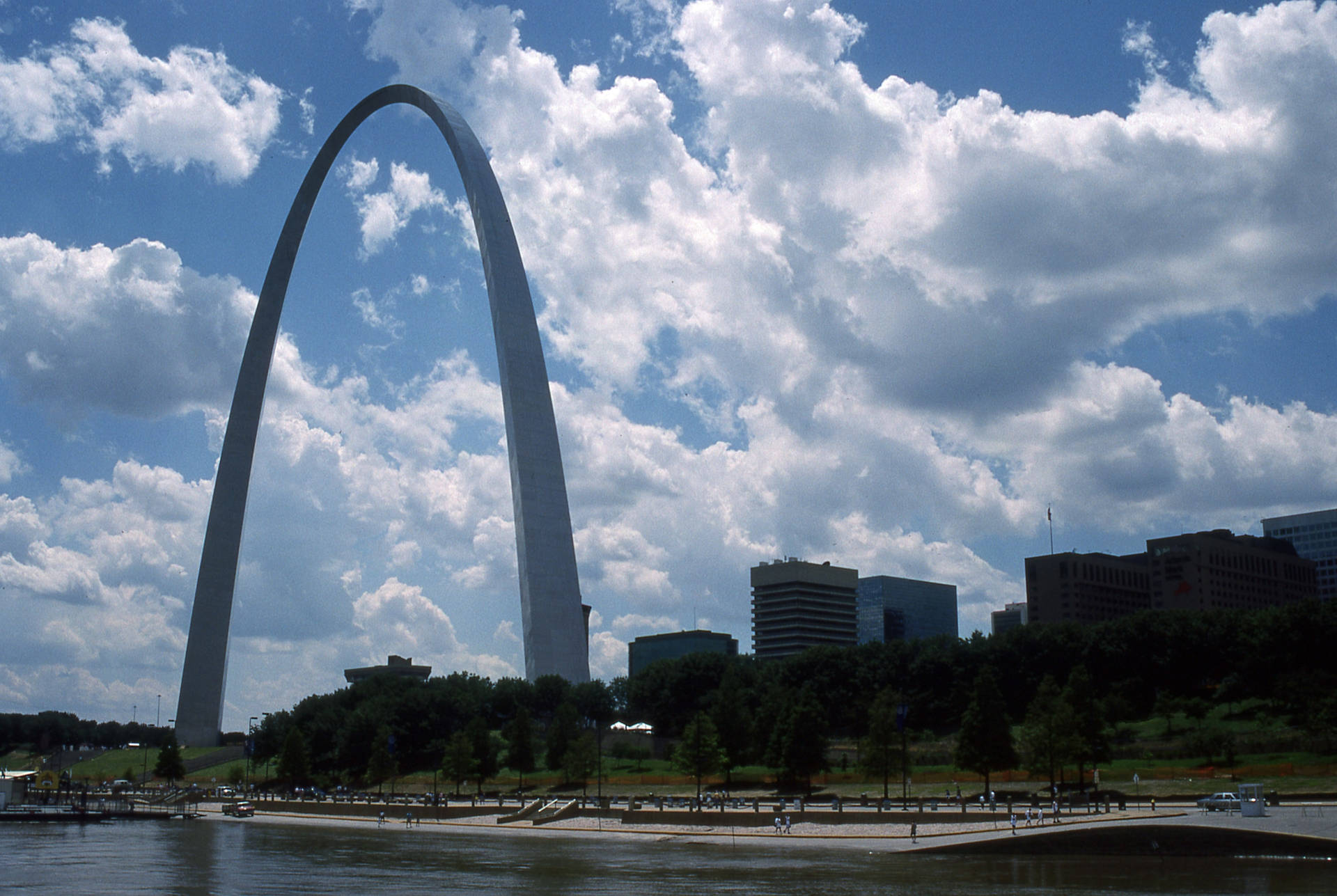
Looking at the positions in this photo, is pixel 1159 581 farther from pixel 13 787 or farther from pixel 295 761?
pixel 13 787

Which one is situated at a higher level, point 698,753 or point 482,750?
point 698,753

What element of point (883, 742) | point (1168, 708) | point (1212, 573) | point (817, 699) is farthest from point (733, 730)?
point (1212, 573)

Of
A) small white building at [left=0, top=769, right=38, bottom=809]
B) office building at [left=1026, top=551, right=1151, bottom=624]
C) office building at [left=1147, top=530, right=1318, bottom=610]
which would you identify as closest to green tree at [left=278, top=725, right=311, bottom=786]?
small white building at [left=0, top=769, right=38, bottom=809]

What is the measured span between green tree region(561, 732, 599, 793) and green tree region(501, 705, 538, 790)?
3.38 meters

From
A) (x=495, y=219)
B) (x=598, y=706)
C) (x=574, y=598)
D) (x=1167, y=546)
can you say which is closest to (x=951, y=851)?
(x=574, y=598)

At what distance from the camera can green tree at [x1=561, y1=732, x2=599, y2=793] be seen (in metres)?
65.2

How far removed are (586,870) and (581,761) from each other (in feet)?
109

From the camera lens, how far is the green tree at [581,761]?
65.2m

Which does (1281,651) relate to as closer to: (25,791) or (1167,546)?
(25,791)

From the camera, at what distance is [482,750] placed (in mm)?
70688

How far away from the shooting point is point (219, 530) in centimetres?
8462

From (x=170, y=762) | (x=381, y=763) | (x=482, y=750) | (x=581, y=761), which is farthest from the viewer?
(x=170, y=762)

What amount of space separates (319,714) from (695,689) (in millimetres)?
29115

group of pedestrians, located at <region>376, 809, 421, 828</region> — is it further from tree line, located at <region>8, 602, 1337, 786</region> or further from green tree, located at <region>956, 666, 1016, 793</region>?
green tree, located at <region>956, 666, 1016, 793</region>
